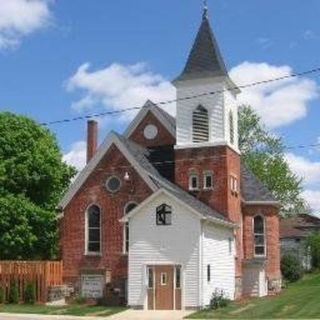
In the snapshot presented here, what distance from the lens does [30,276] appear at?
41.8 meters

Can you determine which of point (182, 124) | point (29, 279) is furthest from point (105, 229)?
point (182, 124)

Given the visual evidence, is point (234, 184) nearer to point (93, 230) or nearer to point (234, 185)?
point (234, 185)

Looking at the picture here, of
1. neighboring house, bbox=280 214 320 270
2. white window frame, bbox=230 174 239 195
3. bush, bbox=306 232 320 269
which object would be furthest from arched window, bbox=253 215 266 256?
neighboring house, bbox=280 214 320 270

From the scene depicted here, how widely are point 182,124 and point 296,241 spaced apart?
4670 centimetres

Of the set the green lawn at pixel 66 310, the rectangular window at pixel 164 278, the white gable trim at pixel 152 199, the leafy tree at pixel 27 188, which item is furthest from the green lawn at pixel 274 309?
the leafy tree at pixel 27 188

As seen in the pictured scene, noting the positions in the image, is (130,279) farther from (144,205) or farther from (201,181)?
(201,181)

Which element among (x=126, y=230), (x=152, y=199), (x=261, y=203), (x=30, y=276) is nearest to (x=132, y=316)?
(x=152, y=199)

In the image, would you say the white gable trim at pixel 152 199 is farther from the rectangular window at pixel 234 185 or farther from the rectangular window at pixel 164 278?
the rectangular window at pixel 234 185

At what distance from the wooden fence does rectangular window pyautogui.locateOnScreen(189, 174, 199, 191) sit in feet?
30.0

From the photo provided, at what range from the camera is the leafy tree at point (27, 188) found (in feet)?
161

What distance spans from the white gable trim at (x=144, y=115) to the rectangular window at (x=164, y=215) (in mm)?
11092

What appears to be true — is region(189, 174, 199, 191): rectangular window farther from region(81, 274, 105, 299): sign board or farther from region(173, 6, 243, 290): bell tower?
region(81, 274, 105, 299): sign board

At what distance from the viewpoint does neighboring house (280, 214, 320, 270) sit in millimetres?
83425

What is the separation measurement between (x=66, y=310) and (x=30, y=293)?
15.8 feet
